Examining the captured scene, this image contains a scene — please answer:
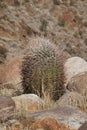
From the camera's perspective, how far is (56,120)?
610 centimetres

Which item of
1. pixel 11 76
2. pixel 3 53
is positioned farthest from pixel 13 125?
pixel 3 53

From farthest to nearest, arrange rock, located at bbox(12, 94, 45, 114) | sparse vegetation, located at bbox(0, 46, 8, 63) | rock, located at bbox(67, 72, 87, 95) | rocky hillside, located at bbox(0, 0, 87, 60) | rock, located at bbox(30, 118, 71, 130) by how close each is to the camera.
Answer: rocky hillside, located at bbox(0, 0, 87, 60) < sparse vegetation, located at bbox(0, 46, 8, 63) < rock, located at bbox(67, 72, 87, 95) < rock, located at bbox(12, 94, 45, 114) < rock, located at bbox(30, 118, 71, 130)

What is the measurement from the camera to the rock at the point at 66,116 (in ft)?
20.1

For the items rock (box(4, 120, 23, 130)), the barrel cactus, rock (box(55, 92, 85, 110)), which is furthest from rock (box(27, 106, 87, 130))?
the barrel cactus

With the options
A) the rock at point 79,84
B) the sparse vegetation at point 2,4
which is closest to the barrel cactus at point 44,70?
the rock at point 79,84

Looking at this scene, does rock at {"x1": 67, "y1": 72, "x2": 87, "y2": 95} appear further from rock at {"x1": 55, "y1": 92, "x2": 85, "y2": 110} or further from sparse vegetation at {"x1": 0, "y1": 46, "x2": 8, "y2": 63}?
sparse vegetation at {"x1": 0, "y1": 46, "x2": 8, "y2": 63}

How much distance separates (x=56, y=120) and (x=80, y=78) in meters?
3.26

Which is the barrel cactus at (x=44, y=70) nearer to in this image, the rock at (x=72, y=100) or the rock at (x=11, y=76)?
the rock at (x=72, y=100)

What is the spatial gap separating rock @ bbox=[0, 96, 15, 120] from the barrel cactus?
149cm

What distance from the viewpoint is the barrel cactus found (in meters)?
8.71

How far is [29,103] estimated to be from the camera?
7.70m

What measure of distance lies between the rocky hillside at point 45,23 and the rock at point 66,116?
16405 millimetres

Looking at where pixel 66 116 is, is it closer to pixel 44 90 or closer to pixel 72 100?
pixel 72 100

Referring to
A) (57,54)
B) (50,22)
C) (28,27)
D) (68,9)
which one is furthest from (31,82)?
(68,9)
